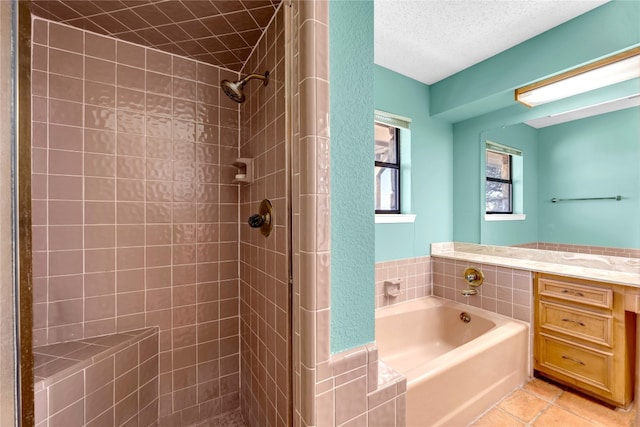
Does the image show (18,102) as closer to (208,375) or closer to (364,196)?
(364,196)

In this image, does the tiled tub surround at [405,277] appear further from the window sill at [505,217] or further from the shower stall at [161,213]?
the shower stall at [161,213]

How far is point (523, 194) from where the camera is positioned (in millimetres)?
2016

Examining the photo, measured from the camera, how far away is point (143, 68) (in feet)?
4.17

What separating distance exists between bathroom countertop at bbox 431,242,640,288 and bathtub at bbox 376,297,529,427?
0.42 meters

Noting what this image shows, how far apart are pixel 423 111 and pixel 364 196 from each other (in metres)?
1.87

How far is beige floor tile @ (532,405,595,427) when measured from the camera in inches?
51.6

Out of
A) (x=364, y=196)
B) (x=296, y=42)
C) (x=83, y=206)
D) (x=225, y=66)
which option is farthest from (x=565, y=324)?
(x=83, y=206)

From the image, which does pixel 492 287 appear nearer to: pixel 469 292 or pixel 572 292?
pixel 469 292

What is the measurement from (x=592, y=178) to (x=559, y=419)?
4.90 feet

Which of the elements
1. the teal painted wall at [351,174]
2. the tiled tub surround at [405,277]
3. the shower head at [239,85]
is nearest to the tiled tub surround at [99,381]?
the teal painted wall at [351,174]

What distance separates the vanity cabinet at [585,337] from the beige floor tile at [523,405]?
26 centimetres

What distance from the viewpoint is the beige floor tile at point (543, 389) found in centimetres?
153

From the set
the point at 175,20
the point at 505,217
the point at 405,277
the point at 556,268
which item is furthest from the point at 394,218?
the point at 175,20

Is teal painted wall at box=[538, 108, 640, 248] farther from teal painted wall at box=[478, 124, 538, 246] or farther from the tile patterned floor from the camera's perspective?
the tile patterned floor
